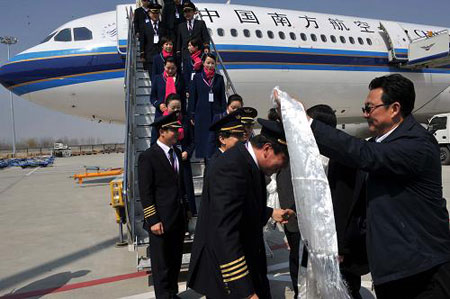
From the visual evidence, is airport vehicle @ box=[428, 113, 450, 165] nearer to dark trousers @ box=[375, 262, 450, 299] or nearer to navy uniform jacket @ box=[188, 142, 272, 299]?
dark trousers @ box=[375, 262, 450, 299]

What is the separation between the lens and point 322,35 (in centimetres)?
1201

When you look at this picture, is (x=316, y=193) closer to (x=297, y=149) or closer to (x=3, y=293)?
(x=297, y=149)

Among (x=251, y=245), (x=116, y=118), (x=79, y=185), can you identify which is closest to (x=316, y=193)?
(x=251, y=245)

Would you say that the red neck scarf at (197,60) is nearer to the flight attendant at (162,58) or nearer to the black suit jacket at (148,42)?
the flight attendant at (162,58)

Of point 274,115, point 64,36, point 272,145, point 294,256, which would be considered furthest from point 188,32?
point 64,36

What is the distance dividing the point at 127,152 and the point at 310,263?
3621 mm

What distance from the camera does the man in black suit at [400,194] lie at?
170 cm

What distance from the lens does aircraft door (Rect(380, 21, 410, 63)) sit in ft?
43.2

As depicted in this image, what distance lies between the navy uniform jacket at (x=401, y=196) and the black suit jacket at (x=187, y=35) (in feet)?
16.2

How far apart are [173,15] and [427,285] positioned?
20.8 ft

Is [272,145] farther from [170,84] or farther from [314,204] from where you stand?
[170,84]

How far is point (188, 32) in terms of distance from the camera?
6.40 m

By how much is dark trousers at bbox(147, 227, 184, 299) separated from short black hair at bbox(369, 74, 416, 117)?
2364 millimetres

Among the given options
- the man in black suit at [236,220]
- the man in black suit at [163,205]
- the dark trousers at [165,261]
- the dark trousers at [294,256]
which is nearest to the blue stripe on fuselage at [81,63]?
the man in black suit at [163,205]
